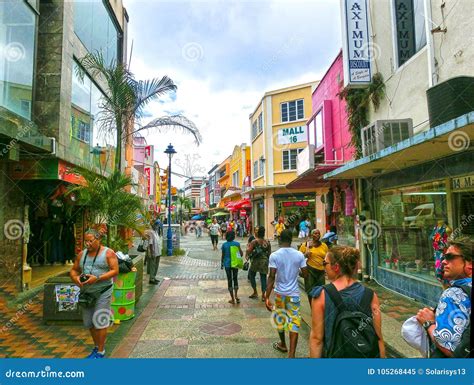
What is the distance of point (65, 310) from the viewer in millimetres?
5625

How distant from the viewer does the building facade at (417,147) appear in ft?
17.5

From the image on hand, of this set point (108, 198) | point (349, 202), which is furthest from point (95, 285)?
point (349, 202)

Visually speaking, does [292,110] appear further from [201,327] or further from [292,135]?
[201,327]

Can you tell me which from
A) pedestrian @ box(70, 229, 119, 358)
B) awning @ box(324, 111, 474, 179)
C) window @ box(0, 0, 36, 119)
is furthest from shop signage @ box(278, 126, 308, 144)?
pedestrian @ box(70, 229, 119, 358)

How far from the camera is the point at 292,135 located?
25.6 metres

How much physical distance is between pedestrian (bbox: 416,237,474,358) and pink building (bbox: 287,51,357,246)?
7937 millimetres

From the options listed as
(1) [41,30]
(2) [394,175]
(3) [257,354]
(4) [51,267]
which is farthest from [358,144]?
(4) [51,267]

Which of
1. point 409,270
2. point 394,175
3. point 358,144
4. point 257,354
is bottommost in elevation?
point 257,354

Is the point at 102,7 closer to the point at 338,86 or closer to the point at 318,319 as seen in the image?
the point at 338,86

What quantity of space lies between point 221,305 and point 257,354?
264 cm

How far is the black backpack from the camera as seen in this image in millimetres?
2188

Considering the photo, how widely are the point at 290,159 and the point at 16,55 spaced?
20605 mm

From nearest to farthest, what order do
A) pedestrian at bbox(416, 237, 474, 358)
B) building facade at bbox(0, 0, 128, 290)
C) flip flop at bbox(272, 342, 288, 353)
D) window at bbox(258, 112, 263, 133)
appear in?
pedestrian at bbox(416, 237, 474, 358), flip flop at bbox(272, 342, 288, 353), building facade at bbox(0, 0, 128, 290), window at bbox(258, 112, 263, 133)

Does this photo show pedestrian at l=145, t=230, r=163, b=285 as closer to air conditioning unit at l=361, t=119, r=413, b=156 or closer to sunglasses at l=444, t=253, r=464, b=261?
air conditioning unit at l=361, t=119, r=413, b=156
